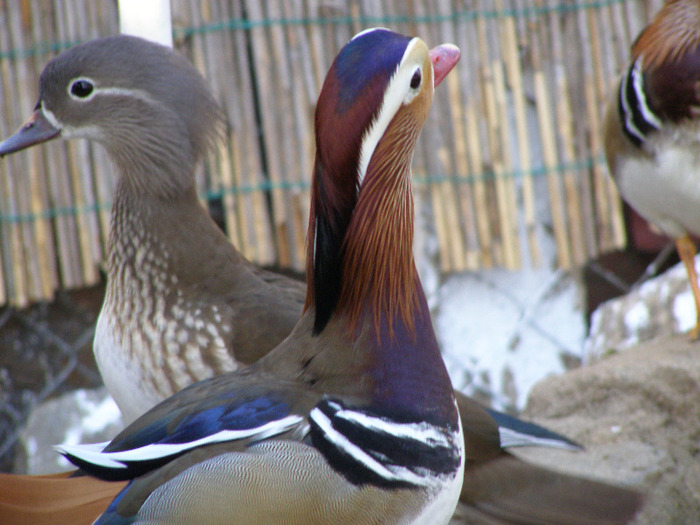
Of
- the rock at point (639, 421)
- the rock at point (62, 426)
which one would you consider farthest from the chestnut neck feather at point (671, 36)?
the rock at point (62, 426)

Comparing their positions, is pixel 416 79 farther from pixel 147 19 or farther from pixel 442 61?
pixel 147 19

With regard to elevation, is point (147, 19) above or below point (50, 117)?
above

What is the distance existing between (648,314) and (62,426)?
1841 millimetres

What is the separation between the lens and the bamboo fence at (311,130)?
2.49m

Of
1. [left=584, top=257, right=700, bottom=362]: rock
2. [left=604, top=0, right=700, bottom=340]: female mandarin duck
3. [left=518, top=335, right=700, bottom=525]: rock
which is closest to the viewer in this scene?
[left=518, top=335, right=700, bottom=525]: rock

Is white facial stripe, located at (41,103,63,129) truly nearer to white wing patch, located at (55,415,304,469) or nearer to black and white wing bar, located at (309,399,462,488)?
white wing patch, located at (55,415,304,469)

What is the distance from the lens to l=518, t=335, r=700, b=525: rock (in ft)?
5.20

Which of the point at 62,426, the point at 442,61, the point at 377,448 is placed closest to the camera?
the point at 377,448

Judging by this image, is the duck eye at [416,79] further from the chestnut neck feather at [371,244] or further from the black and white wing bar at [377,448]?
the black and white wing bar at [377,448]

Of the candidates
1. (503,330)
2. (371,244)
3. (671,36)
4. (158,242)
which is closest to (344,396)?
(371,244)

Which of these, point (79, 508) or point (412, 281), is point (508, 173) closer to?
point (412, 281)

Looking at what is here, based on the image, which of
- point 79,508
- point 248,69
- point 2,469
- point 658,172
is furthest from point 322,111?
point 2,469

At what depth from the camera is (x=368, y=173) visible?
3.34 feet

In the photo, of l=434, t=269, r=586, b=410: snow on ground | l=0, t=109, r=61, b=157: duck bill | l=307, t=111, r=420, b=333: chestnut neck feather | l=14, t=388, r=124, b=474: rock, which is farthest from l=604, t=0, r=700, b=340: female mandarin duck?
l=14, t=388, r=124, b=474: rock
